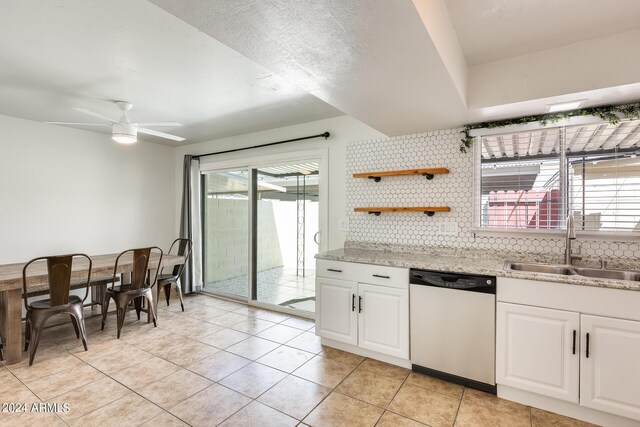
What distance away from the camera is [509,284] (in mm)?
2113

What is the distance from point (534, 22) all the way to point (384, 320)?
231 cm

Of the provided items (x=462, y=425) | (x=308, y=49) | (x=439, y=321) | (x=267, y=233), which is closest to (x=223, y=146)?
(x=267, y=233)

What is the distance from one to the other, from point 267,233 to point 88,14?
304 centimetres

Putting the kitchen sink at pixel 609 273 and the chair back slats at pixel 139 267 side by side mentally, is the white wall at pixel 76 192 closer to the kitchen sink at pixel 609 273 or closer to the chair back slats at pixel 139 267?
the chair back slats at pixel 139 267

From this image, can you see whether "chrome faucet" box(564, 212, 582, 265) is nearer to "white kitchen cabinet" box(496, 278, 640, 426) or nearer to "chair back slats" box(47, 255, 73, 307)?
"white kitchen cabinet" box(496, 278, 640, 426)

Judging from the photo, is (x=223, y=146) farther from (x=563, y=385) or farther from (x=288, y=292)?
(x=563, y=385)

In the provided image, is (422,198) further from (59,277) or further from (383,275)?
(59,277)

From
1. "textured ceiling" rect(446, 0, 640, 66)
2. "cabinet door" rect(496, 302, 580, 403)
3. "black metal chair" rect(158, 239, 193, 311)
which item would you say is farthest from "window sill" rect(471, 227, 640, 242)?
"black metal chair" rect(158, 239, 193, 311)

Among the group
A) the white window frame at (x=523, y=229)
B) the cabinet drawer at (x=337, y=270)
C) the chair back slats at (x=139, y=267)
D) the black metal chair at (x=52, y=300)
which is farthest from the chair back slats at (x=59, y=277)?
the white window frame at (x=523, y=229)

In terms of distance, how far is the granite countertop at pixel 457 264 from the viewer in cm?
186

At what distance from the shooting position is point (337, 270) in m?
2.86

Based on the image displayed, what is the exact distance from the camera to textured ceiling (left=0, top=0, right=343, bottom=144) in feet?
5.87

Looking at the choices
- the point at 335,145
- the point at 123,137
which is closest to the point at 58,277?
the point at 123,137

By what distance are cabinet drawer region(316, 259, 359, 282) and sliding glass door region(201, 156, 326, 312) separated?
77 cm
